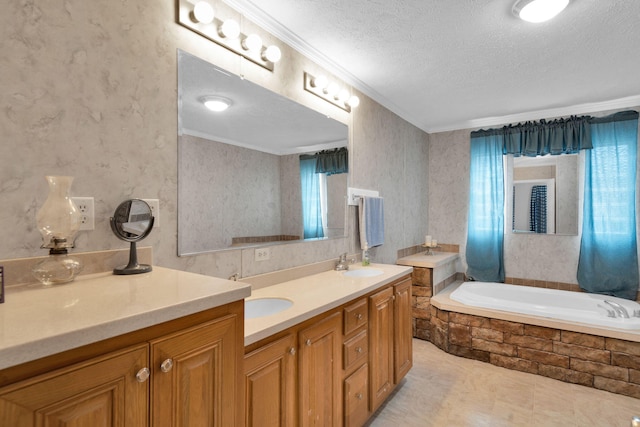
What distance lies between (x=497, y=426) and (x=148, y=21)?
2927mm

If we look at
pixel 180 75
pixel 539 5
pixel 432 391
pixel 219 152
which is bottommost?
pixel 432 391

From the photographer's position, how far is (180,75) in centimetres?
149

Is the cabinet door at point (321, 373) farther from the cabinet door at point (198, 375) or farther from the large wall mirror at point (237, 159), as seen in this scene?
the large wall mirror at point (237, 159)

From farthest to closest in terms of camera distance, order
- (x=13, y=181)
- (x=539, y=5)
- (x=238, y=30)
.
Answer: (x=539, y=5) < (x=238, y=30) < (x=13, y=181)

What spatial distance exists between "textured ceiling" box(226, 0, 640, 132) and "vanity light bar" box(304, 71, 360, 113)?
15 centimetres

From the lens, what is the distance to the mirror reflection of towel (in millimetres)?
2781

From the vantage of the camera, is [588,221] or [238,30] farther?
[588,221]

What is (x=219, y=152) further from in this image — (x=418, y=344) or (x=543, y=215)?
(x=543, y=215)

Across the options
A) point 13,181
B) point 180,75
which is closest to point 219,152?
point 180,75

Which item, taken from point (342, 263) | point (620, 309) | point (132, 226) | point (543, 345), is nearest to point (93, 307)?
point (132, 226)

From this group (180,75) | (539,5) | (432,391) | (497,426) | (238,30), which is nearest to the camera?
(180,75)

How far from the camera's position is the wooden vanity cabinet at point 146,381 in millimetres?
616

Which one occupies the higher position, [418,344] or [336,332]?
[336,332]

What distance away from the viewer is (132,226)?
1247mm
